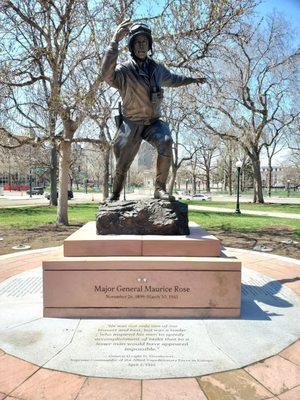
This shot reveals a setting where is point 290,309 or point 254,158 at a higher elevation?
point 254,158

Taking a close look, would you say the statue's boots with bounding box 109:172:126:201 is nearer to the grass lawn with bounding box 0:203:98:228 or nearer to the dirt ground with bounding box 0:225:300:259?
the dirt ground with bounding box 0:225:300:259

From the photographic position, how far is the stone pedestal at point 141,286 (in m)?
3.88

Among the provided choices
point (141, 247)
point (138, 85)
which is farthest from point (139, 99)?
point (141, 247)

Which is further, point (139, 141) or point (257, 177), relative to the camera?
point (257, 177)

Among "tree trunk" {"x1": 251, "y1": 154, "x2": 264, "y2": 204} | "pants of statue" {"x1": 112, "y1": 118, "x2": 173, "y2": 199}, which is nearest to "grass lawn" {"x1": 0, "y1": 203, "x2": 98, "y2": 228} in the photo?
"pants of statue" {"x1": 112, "y1": 118, "x2": 173, "y2": 199}

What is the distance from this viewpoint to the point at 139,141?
4.98m

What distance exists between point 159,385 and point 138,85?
11.5 feet

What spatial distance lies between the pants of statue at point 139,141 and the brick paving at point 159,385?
104 inches

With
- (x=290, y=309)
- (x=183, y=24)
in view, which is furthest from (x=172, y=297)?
(x=183, y=24)

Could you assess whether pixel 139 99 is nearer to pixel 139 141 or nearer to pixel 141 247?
pixel 139 141

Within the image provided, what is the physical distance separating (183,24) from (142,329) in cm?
991

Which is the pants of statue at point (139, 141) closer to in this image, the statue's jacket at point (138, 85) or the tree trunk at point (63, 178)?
the statue's jacket at point (138, 85)

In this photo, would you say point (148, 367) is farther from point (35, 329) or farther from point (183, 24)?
point (183, 24)

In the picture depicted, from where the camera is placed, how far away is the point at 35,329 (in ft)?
12.0
